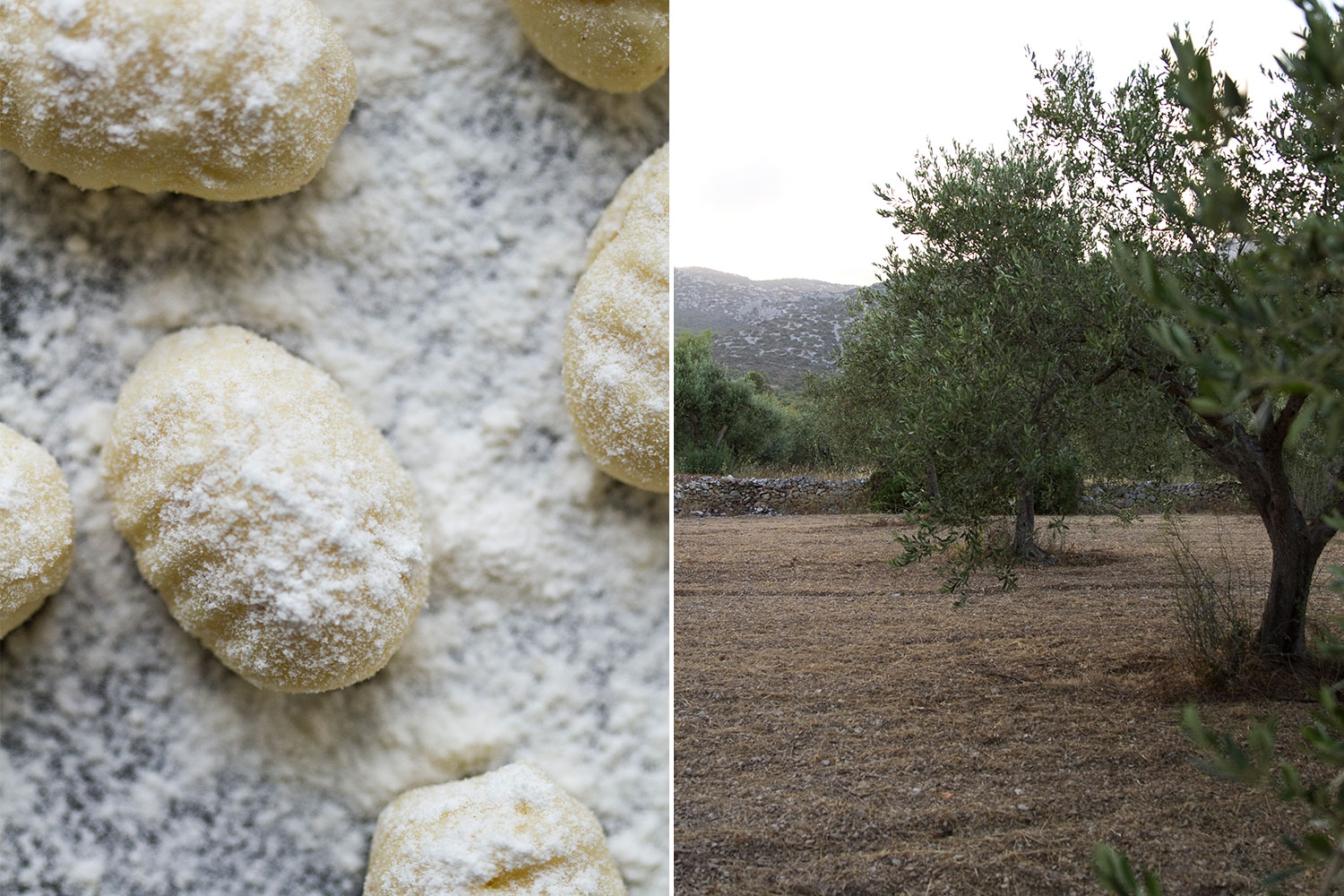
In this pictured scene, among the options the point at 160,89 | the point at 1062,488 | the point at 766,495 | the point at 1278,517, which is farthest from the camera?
the point at 1062,488

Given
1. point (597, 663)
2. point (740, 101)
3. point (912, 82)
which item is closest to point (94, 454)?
point (597, 663)

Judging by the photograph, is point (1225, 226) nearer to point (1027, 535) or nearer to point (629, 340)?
point (629, 340)

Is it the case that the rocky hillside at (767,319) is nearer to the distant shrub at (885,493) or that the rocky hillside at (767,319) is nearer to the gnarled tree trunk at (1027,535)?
the distant shrub at (885,493)

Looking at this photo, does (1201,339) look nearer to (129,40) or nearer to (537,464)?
(537,464)

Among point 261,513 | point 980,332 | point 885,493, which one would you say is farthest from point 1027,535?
point 261,513

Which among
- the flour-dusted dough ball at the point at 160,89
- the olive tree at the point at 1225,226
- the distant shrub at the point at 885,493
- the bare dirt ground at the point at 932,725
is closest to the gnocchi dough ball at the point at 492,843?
the flour-dusted dough ball at the point at 160,89

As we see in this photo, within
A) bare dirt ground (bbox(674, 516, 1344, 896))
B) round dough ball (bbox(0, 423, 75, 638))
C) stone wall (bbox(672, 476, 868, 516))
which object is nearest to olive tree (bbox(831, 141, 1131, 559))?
→ stone wall (bbox(672, 476, 868, 516))
